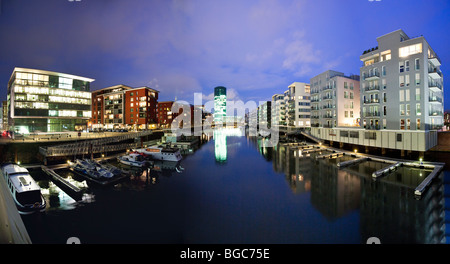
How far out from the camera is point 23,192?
8547 mm

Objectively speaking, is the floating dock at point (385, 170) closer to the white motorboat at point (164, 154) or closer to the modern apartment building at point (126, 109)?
the white motorboat at point (164, 154)

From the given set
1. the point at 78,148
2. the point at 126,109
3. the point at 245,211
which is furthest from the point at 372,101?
the point at 126,109

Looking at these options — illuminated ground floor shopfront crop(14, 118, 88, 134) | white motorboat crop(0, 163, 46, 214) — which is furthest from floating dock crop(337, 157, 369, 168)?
illuminated ground floor shopfront crop(14, 118, 88, 134)

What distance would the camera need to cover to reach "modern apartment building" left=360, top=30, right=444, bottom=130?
19.3 meters

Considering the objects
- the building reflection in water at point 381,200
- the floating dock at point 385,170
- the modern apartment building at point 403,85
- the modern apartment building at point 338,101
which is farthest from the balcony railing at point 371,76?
the building reflection in water at point 381,200

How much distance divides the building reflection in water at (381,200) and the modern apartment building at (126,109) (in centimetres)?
5665

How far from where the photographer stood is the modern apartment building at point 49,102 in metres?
24.5

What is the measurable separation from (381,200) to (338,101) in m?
26.5

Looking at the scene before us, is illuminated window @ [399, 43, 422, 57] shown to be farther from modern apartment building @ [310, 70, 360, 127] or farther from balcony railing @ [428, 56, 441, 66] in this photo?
modern apartment building @ [310, 70, 360, 127]

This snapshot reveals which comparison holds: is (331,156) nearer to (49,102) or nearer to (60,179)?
(60,179)

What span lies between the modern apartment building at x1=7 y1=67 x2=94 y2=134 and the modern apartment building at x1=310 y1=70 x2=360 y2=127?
45942 millimetres
